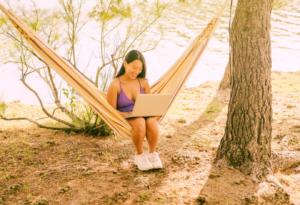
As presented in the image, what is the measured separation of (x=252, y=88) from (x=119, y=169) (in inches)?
45.7

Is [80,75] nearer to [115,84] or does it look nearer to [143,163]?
[115,84]

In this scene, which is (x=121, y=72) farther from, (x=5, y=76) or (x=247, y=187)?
(x=5, y=76)

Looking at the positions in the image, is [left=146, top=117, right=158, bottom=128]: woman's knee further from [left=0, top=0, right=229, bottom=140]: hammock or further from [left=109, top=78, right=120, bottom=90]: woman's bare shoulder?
[left=109, top=78, right=120, bottom=90]: woman's bare shoulder

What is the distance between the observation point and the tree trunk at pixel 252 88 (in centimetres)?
189

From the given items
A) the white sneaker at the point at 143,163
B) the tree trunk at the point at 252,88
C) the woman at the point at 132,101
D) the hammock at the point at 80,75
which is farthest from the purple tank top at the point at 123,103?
the tree trunk at the point at 252,88

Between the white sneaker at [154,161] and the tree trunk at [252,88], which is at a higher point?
the tree trunk at [252,88]

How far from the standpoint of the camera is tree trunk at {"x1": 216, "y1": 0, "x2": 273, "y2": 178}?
74.2 inches

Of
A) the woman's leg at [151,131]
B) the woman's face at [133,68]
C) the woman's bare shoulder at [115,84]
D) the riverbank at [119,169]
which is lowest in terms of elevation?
the riverbank at [119,169]

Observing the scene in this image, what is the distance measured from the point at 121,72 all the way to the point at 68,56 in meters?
0.78

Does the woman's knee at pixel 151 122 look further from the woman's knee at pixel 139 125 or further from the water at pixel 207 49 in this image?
the water at pixel 207 49

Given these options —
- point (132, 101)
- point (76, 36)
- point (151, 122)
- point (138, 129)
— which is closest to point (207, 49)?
point (76, 36)

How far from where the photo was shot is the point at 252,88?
6.23ft

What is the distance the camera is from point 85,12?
2.69 metres

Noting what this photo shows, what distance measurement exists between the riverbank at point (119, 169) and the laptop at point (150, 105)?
44cm
